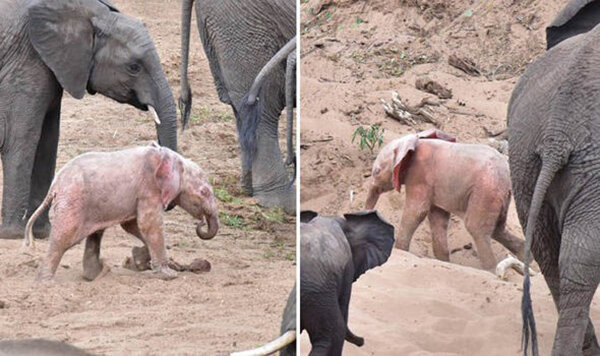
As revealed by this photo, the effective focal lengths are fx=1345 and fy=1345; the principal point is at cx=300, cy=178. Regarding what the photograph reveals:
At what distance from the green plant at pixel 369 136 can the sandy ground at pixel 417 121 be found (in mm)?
58

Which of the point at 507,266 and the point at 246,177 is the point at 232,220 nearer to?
the point at 246,177

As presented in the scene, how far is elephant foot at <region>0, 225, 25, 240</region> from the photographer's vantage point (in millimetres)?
5207

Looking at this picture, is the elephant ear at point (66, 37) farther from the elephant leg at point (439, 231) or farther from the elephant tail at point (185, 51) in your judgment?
the elephant leg at point (439, 231)

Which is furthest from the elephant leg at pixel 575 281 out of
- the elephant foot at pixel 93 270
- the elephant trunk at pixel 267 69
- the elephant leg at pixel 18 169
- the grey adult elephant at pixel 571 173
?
the elephant leg at pixel 18 169

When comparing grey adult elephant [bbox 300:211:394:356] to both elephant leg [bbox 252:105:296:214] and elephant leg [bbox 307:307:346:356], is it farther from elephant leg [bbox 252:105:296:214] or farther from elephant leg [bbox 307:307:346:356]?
elephant leg [bbox 252:105:296:214]

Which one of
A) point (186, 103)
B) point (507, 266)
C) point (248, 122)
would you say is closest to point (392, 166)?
point (248, 122)

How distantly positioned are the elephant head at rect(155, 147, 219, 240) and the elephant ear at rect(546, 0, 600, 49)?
1.56 meters

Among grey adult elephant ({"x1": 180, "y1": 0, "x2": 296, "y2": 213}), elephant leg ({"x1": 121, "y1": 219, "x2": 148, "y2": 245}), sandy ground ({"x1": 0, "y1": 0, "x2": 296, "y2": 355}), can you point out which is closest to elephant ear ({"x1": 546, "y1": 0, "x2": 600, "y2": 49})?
sandy ground ({"x1": 0, "y1": 0, "x2": 296, "y2": 355})

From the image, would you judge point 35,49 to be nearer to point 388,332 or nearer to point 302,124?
point 302,124

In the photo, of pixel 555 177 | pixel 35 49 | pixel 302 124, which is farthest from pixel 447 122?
pixel 555 177

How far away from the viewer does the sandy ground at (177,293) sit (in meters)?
3.90

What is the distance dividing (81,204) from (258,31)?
157 centimetres

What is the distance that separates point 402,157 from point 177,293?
1163mm

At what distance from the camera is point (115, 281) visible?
4.53 m
